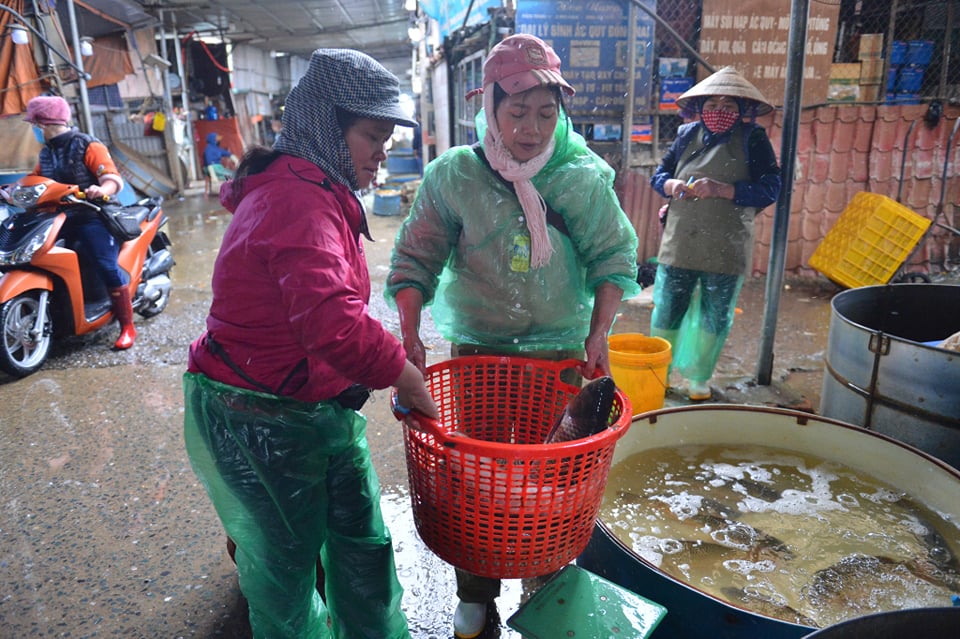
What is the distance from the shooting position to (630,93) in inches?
258

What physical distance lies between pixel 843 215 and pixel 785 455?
483cm

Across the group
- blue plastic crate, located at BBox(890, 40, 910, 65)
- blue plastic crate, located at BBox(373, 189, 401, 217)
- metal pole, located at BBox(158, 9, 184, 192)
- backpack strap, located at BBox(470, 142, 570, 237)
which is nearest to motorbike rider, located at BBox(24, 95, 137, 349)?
backpack strap, located at BBox(470, 142, 570, 237)

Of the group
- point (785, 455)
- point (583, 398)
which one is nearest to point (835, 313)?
point (785, 455)

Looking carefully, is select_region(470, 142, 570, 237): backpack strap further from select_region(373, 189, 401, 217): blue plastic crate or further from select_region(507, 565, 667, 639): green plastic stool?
select_region(373, 189, 401, 217): blue plastic crate

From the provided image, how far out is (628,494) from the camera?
9.27 feet

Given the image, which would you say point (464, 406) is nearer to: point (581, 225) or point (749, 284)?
point (581, 225)

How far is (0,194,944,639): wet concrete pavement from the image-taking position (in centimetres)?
243

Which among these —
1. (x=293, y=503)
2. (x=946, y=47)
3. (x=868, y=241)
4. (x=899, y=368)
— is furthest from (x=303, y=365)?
(x=946, y=47)

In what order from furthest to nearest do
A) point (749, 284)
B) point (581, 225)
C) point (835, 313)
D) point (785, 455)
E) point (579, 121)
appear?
point (749, 284) < point (579, 121) < point (835, 313) < point (785, 455) < point (581, 225)

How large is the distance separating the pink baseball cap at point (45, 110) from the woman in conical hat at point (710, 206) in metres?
4.67

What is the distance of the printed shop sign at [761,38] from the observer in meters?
6.56

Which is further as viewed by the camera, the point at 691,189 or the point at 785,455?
the point at 691,189

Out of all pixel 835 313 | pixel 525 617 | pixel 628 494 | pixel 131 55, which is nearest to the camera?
pixel 525 617

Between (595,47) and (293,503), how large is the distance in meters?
5.93
